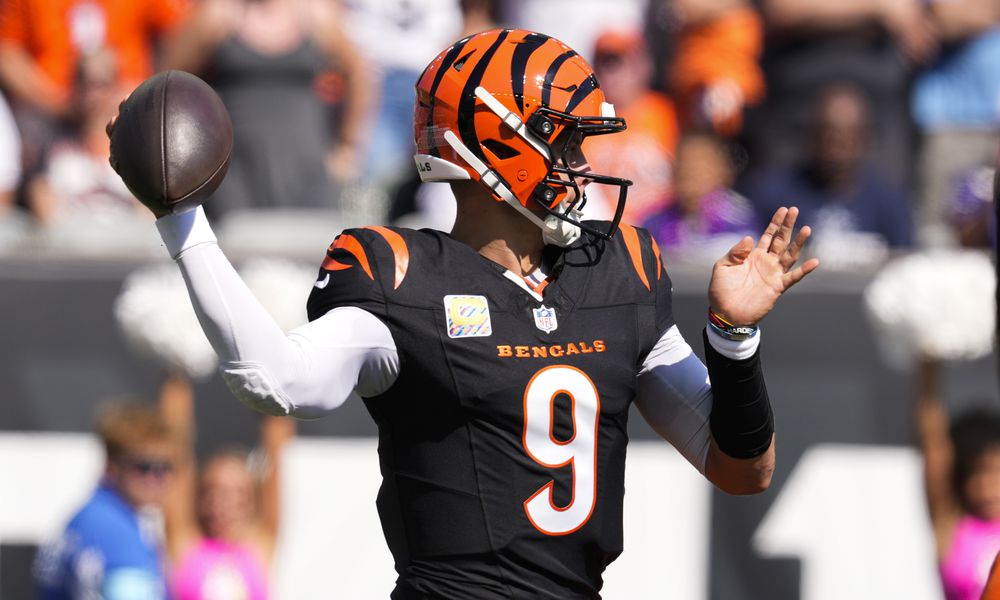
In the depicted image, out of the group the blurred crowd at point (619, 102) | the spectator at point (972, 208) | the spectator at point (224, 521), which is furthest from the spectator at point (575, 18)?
the spectator at point (224, 521)

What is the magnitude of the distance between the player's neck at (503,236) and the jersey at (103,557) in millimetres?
2844

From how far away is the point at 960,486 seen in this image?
570cm

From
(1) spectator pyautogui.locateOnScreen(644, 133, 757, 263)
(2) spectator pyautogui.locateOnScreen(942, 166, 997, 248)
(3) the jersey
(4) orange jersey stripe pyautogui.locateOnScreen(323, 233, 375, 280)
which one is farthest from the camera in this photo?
(1) spectator pyautogui.locateOnScreen(644, 133, 757, 263)

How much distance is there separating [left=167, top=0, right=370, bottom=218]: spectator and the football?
12.9 ft

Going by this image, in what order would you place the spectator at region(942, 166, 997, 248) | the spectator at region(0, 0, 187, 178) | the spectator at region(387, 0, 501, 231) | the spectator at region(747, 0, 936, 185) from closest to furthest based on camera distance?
the spectator at region(942, 166, 997, 248) < the spectator at region(387, 0, 501, 231) < the spectator at region(747, 0, 936, 185) < the spectator at region(0, 0, 187, 178)

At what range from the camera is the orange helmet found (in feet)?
10.3

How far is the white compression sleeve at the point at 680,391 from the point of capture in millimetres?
3262

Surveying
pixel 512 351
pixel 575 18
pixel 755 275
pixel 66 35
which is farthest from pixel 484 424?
pixel 66 35

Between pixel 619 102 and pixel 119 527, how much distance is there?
298 cm

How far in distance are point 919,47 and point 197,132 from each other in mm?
5034

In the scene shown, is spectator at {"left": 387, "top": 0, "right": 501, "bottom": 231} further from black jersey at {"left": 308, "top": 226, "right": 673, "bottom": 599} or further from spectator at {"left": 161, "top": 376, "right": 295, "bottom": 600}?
black jersey at {"left": 308, "top": 226, "right": 673, "bottom": 599}

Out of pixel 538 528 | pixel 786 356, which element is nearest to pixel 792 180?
pixel 786 356

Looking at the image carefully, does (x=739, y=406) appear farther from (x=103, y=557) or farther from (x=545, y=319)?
(x=103, y=557)

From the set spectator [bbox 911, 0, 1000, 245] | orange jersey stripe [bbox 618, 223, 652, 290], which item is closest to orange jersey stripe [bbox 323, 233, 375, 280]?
orange jersey stripe [bbox 618, 223, 652, 290]
